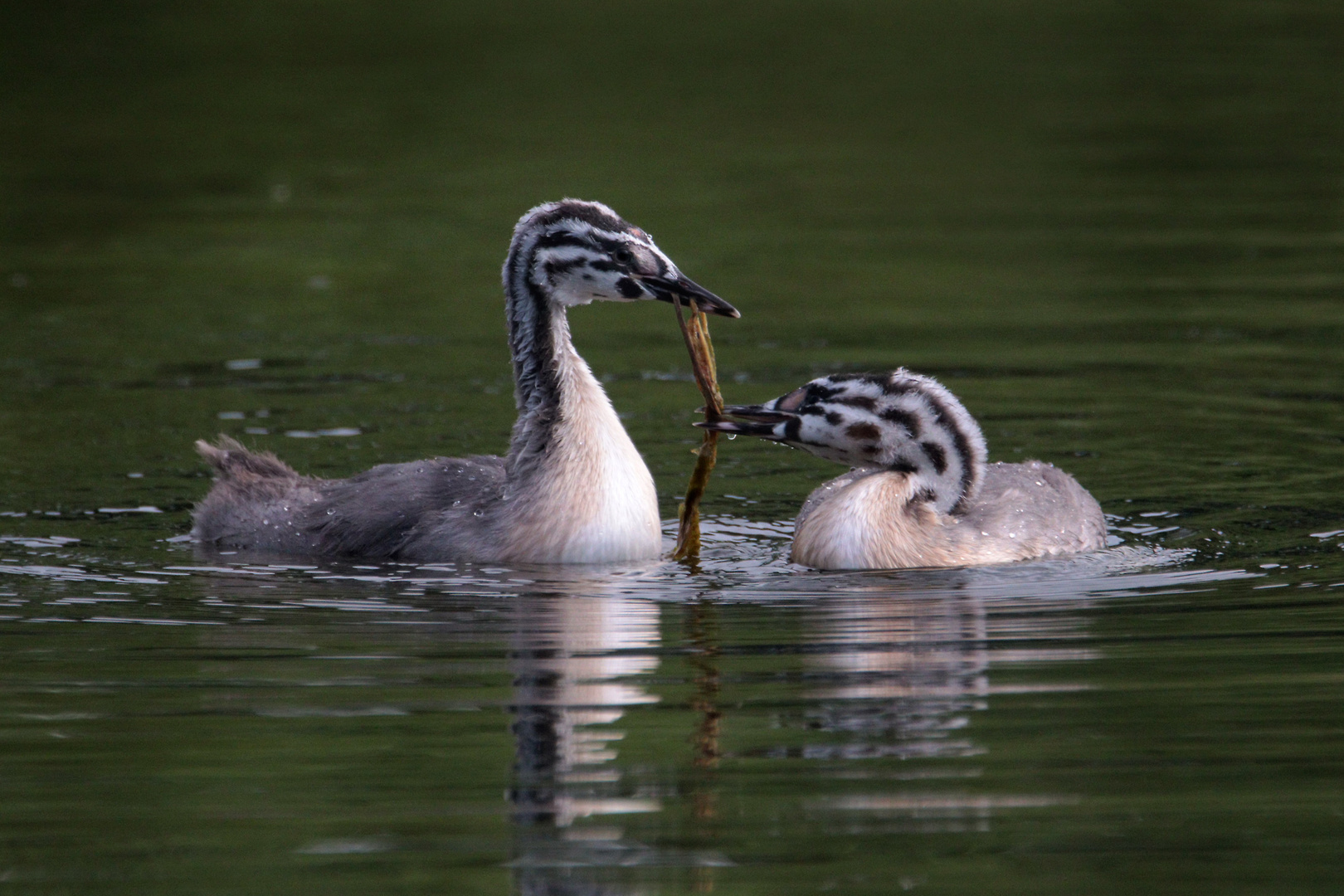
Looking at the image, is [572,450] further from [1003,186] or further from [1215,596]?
[1003,186]

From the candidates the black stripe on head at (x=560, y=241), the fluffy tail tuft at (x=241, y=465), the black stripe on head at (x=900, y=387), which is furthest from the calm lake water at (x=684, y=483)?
the black stripe on head at (x=560, y=241)

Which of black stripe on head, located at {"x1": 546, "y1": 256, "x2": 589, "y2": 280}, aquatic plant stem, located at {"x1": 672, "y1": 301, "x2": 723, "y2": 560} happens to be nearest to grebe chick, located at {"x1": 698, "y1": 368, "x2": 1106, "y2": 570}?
aquatic plant stem, located at {"x1": 672, "y1": 301, "x2": 723, "y2": 560}

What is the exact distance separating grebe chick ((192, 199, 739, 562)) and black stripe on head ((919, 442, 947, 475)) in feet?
4.23

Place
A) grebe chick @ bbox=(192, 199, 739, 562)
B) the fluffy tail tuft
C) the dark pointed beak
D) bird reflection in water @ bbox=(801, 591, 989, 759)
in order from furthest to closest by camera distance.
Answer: the fluffy tail tuft < grebe chick @ bbox=(192, 199, 739, 562) < the dark pointed beak < bird reflection in water @ bbox=(801, 591, 989, 759)

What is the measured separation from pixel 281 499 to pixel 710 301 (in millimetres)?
2907

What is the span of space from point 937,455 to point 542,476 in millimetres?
2116

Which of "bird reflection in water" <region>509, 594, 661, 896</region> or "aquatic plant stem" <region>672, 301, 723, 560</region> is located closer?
"bird reflection in water" <region>509, 594, 661, 896</region>

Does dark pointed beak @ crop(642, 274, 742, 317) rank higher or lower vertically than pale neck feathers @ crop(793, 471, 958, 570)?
higher

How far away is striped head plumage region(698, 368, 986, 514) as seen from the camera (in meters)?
11.1

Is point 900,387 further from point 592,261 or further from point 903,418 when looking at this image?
point 592,261

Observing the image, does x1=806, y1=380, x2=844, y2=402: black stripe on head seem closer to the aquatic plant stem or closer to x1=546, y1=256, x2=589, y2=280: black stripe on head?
the aquatic plant stem

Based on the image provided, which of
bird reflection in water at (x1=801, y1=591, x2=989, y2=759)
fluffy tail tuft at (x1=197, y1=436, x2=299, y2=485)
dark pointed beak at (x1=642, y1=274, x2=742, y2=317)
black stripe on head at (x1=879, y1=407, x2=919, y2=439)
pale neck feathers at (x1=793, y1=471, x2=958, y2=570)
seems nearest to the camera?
bird reflection in water at (x1=801, y1=591, x2=989, y2=759)

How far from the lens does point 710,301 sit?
1105cm

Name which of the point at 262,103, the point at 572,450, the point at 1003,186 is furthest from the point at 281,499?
the point at 262,103
